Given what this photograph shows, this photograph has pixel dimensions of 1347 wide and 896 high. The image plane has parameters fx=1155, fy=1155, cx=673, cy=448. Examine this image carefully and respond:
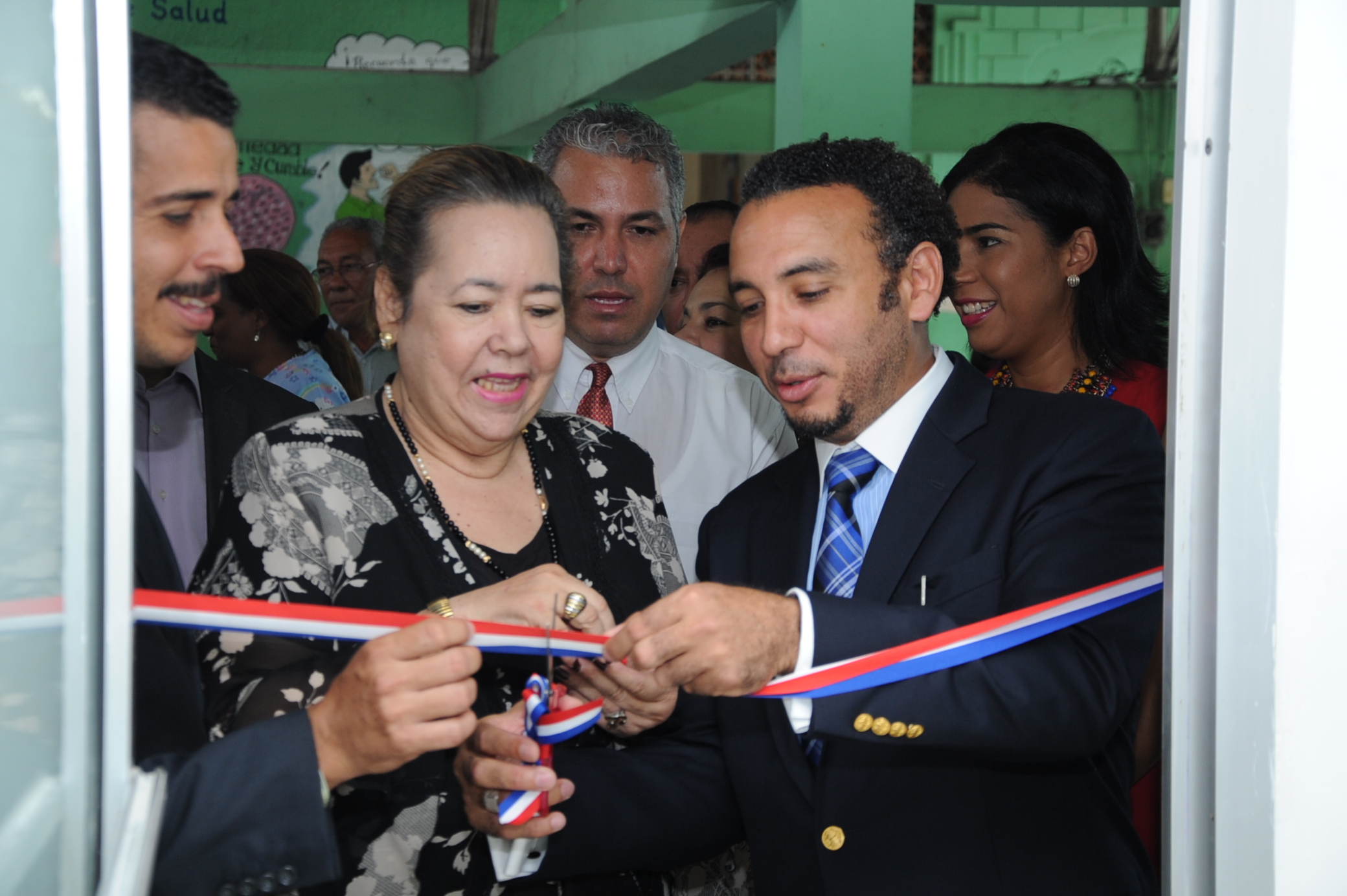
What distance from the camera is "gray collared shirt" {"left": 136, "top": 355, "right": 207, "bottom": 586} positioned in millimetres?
3029

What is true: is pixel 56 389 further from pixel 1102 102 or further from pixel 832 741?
pixel 1102 102

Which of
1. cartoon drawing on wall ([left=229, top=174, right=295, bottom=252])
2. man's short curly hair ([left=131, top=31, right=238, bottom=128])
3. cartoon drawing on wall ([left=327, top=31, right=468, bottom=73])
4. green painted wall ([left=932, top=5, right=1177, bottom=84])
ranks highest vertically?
green painted wall ([left=932, top=5, right=1177, bottom=84])

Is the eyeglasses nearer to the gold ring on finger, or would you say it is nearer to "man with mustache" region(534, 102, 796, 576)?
"man with mustache" region(534, 102, 796, 576)

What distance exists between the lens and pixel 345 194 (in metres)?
10.3

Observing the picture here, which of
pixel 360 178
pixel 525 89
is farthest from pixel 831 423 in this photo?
pixel 360 178

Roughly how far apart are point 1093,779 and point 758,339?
1.16m

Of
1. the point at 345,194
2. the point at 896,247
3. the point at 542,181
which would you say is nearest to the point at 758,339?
the point at 896,247

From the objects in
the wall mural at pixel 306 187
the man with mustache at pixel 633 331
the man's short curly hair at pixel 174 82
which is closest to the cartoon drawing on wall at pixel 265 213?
the wall mural at pixel 306 187

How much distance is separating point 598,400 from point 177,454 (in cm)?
128

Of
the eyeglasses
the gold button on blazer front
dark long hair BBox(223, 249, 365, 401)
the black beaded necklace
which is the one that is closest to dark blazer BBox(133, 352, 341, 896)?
the black beaded necklace

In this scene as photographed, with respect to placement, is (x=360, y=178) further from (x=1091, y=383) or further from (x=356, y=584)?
(x=356, y=584)

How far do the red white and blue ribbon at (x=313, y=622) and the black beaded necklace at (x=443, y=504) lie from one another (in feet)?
1.08

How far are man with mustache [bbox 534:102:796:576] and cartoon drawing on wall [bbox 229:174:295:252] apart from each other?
23.0 feet

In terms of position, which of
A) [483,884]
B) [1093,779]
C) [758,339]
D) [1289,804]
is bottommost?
[483,884]
